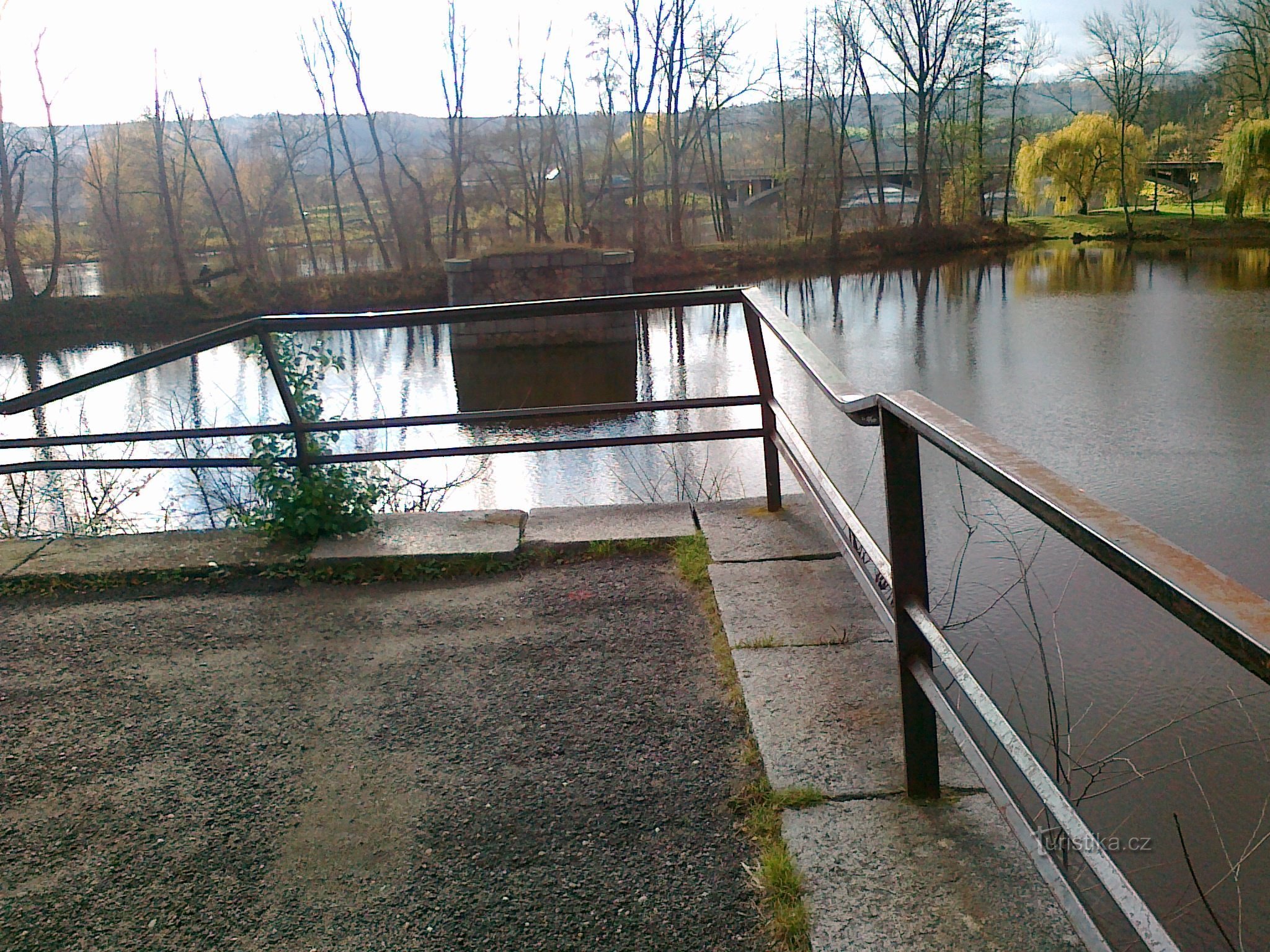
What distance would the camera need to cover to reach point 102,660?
266 cm

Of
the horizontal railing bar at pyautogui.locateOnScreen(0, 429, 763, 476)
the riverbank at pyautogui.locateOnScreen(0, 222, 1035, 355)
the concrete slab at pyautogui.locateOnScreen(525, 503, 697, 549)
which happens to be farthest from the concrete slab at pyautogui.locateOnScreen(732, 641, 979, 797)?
the riverbank at pyautogui.locateOnScreen(0, 222, 1035, 355)

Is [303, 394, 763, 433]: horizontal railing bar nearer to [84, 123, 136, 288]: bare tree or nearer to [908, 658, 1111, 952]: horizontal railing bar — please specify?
[908, 658, 1111, 952]: horizontal railing bar

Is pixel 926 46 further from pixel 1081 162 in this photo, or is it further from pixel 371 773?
pixel 371 773

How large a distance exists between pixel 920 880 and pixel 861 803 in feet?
0.76

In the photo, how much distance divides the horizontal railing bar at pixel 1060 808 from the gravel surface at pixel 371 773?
0.47 metres

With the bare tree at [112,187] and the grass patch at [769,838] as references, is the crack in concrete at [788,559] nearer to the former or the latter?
the grass patch at [769,838]

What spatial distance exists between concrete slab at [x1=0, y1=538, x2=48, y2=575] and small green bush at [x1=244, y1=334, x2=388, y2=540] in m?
0.66

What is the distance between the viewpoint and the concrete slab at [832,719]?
1.94 meters

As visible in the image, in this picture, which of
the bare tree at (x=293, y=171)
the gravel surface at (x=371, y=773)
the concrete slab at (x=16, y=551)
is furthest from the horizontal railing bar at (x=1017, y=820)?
the bare tree at (x=293, y=171)

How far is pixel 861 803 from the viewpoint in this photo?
1.87 meters

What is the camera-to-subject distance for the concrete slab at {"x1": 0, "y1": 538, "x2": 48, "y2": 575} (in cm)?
330

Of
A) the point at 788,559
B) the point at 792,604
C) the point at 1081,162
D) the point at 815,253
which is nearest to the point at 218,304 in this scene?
the point at 815,253

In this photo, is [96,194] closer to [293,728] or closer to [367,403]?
[367,403]

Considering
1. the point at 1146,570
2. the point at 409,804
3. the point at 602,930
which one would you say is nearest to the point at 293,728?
the point at 409,804
